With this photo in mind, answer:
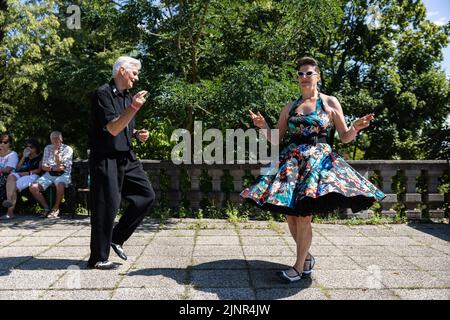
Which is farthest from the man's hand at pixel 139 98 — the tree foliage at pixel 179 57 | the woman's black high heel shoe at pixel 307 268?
the tree foliage at pixel 179 57

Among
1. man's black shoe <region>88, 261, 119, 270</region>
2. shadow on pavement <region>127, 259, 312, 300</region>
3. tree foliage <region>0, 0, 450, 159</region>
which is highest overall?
tree foliage <region>0, 0, 450, 159</region>

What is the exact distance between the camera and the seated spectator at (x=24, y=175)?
7.63m

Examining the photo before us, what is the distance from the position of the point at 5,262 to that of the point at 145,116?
384 cm

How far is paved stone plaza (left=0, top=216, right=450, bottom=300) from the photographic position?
3.46 m

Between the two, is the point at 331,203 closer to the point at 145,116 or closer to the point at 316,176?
the point at 316,176

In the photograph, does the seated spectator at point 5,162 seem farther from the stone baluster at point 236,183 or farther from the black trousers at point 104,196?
the black trousers at point 104,196

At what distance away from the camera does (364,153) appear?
25.0m

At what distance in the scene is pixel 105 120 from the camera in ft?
13.2

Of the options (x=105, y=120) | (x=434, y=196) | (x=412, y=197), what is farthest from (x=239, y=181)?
(x=105, y=120)

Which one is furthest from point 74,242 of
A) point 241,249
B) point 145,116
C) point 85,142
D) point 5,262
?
point 85,142

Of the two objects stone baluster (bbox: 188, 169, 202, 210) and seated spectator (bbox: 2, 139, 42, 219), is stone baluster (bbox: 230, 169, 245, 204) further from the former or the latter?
seated spectator (bbox: 2, 139, 42, 219)

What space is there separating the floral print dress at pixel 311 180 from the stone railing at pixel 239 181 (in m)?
3.95

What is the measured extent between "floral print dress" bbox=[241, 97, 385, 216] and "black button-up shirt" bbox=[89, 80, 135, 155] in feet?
4.60

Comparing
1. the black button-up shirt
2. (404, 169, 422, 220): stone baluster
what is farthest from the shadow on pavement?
(404, 169, 422, 220): stone baluster
